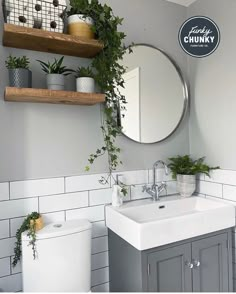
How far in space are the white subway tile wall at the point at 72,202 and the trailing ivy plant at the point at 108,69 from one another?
0.11 metres

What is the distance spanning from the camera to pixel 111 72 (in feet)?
4.49

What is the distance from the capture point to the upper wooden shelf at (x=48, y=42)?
114cm

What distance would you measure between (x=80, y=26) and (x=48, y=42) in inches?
8.0

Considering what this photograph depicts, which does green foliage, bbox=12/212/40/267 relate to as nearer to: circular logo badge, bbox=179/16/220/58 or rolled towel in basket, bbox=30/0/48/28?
rolled towel in basket, bbox=30/0/48/28

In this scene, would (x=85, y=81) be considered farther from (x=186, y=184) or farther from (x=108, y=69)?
(x=186, y=184)

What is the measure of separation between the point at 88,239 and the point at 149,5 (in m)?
1.61

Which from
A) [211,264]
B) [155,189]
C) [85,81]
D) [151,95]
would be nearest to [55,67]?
[85,81]

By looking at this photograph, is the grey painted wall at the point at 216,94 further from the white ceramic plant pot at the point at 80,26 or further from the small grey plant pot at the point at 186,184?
the white ceramic plant pot at the point at 80,26

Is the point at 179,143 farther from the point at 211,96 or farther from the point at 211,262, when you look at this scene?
the point at 211,262

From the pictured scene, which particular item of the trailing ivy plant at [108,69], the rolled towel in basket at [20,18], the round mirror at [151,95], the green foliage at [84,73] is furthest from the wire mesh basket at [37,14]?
the round mirror at [151,95]

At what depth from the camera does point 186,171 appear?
5.40ft

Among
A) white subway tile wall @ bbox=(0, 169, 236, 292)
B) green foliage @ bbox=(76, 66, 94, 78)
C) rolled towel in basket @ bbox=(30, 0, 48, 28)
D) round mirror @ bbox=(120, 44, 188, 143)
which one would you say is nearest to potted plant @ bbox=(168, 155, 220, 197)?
white subway tile wall @ bbox=(0, 169, 236, 292)

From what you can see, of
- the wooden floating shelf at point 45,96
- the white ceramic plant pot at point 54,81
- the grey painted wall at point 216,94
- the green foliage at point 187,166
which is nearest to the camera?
the wooden floating shelf at point 45,96

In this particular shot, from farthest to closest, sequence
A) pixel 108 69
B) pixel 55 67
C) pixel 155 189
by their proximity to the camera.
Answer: pixel 155 189 → pixel 108 69 → pixel 55 67
